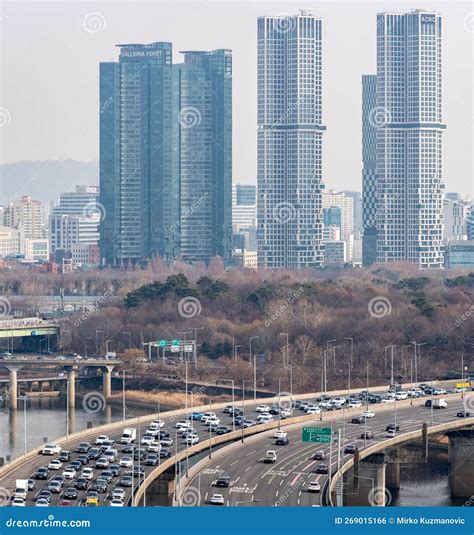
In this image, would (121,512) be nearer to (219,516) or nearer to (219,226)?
(219,516)

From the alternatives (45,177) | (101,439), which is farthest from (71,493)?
(45,177)

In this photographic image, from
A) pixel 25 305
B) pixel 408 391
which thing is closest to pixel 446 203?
pixel 25 305

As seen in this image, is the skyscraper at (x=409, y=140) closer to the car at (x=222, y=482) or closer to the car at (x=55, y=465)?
the car at (x=55, y=465)

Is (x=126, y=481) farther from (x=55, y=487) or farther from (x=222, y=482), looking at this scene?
(x=222, y=482)

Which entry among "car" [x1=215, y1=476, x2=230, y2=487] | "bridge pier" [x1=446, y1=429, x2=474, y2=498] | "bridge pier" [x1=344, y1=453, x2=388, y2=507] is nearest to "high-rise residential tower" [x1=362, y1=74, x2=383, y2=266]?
"bridge pier" [x1=446, y1=429, x2=474, y2=498]

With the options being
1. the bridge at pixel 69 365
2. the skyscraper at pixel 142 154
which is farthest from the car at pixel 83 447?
the skyscraper at pixel 142 154
